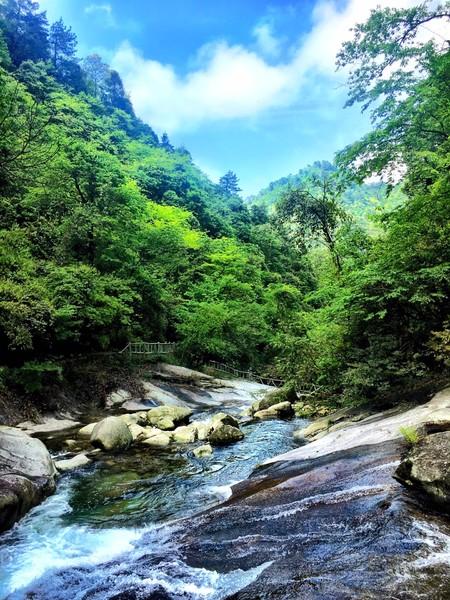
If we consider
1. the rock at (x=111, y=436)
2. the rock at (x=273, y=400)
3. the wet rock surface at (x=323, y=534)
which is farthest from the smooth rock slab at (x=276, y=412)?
the wet rock surface at (x=323, y=534)

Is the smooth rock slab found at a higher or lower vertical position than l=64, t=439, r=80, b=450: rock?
lower

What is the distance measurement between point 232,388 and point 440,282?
18078 millimetres

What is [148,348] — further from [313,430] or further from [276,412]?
[313,430]

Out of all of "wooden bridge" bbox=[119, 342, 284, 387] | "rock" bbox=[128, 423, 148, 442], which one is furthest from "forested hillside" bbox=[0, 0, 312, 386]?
"rock" bbox=[128, 423, 148, 442]

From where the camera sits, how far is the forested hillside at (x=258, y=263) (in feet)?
34.3

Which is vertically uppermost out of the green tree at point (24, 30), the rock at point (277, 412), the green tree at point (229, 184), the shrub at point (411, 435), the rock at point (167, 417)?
the green tree at point (24, 30)

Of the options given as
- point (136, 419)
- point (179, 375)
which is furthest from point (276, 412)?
point (179, 375)

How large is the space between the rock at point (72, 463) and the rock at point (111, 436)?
894mm

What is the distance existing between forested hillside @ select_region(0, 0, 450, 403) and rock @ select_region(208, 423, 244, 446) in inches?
132

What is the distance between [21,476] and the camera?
7.77 m

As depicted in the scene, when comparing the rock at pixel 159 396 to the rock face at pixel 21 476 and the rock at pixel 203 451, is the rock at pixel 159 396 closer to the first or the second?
the rock at pixel 203 451

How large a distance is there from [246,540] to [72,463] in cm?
679

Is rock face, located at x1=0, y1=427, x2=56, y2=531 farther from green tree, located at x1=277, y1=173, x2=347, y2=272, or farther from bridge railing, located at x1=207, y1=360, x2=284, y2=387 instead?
bridge railing, located at x1=207, y1=360, x2=284, y2=387

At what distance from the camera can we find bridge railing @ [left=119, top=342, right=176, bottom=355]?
2416cm
